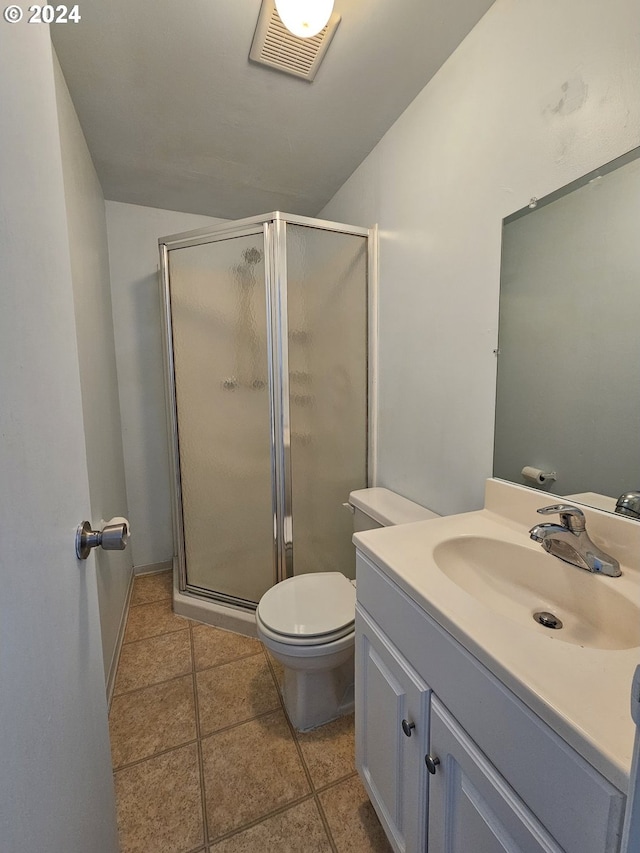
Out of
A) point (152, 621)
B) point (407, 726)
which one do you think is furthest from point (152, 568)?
point (407, 726)

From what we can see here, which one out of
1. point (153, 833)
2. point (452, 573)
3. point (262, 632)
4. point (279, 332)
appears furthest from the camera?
point (279, 332)

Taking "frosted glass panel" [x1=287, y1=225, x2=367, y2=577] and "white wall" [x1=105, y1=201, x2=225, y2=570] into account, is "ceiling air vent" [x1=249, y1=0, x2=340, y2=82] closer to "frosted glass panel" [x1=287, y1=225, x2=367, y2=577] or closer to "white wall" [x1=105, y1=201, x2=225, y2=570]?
"frosted glass panel" [x1=287, y1=225, x2=367, y2=577]

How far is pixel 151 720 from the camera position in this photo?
132 centimetres

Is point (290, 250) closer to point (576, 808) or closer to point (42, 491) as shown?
point (42, 491)

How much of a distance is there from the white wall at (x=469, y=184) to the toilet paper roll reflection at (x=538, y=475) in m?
0.13

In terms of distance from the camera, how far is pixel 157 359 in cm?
227

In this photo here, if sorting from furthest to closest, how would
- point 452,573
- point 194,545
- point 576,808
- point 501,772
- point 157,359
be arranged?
1. point 157,359
2. point 194,545
3. point 452,573
4. point 501,772
5. point 576,808

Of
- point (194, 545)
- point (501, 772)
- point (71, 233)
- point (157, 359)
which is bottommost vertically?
point (194, 545)

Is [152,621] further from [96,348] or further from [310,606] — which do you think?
[96,348]

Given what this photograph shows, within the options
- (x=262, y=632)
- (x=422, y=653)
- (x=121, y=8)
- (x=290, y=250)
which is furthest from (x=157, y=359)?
(x=422, y=653)

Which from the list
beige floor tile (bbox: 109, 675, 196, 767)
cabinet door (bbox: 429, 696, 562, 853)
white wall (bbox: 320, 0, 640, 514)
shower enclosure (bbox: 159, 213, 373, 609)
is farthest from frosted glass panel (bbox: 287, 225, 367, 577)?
cabinet door (bbox: 429, 696, 562, 853)

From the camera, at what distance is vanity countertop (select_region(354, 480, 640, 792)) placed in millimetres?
400

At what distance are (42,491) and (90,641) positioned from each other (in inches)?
15.8

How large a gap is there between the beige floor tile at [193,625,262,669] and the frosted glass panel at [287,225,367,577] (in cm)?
42
